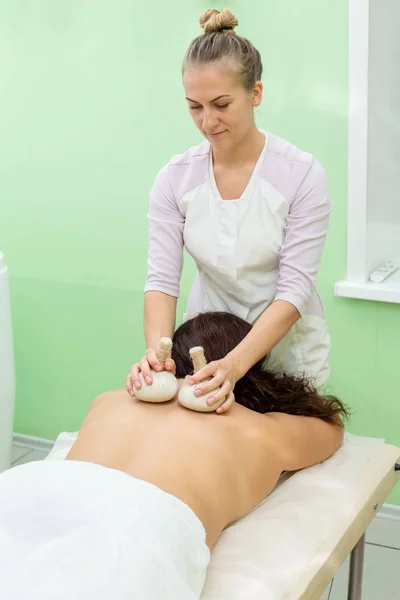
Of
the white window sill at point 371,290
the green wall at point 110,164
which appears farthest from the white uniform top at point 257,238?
the green wall at point 110,164

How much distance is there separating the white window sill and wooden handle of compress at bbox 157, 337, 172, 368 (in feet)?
3.53

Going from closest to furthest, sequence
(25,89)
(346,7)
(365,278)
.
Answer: (346,7)
(365,278)
(25,89)

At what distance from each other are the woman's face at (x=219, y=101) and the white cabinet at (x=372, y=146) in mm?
749

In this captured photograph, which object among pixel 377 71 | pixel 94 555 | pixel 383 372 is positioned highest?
pixel 377 71

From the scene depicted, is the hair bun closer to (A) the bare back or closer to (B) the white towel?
(A) the bare back

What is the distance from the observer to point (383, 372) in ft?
8.75

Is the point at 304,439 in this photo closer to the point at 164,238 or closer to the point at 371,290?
the point at 164,238

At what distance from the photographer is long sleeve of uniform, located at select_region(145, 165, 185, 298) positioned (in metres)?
1.98

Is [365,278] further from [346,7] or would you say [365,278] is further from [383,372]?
[346,7]

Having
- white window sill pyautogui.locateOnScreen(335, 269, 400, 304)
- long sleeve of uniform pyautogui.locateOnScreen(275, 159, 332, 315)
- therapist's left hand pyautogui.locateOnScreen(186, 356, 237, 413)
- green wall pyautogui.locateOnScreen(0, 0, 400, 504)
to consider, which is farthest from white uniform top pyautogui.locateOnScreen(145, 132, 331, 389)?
green wall pyautogui.locateOnScreen(0, 0, 400, 504)

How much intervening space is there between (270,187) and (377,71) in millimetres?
859

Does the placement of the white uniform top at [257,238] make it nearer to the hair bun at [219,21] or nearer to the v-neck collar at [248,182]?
the v-neck collar at [248,182]

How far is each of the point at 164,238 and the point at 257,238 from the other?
235 mm

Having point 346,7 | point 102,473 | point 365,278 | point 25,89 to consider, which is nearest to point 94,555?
point 102,473
